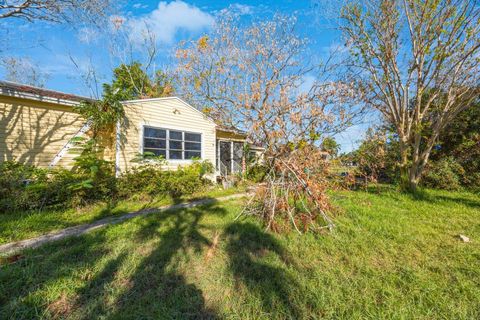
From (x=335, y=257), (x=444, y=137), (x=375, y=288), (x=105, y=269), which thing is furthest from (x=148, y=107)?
(x=444, y=137)

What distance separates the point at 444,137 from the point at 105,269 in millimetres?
14139

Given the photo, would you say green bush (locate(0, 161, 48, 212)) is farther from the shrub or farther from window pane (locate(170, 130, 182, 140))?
window pane (locate(170, 130, 182, 140))

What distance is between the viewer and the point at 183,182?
22.4 ft

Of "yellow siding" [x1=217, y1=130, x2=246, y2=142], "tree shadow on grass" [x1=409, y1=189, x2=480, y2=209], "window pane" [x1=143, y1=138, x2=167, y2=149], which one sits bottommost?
"tree shadow on grass" [x1=409, y1=189, x2=480, y2=209]

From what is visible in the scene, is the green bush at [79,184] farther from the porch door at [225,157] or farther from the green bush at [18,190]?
the porch door at [225,157]

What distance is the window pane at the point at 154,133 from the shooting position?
740 cm

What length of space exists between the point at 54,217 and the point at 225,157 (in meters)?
8.05

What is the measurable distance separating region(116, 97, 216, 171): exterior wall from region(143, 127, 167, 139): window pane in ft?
0.56

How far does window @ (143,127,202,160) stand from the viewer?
7475mm

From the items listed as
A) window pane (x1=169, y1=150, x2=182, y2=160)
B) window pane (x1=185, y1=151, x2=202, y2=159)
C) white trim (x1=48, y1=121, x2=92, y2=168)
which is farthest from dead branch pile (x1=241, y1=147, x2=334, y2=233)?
white trim (x1=48, y1=121, x2=92, y2=168)

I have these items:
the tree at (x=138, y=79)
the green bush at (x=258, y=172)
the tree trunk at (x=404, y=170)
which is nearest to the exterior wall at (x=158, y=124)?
the green bush at (x=258, y=172)

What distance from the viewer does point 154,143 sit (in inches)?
298

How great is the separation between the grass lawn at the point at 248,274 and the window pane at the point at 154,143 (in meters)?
4.33

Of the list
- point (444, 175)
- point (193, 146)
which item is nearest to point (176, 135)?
point (193, 146)
